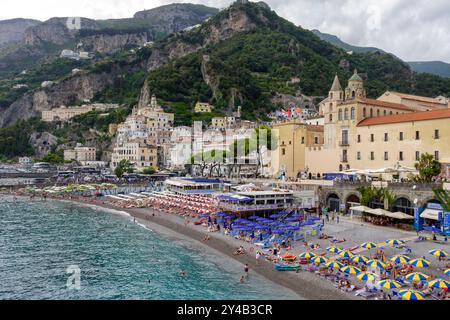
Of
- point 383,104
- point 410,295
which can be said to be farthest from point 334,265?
point 383,104

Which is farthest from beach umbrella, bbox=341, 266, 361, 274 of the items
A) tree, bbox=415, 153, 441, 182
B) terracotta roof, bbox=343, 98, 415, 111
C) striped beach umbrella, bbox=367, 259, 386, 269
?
terracotta roof, bbox=343, 98, 415, 111

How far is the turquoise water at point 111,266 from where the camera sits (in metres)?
24.3

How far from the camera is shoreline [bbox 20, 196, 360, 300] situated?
887 inches

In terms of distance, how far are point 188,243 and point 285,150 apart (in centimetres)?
2677

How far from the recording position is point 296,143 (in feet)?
193

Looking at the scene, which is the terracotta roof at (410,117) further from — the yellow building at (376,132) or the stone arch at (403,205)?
the stone arch at (403,205)

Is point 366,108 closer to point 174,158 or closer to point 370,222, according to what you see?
point 370,222

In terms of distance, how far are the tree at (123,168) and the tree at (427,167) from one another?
74.2 metres

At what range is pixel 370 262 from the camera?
24.4 metres

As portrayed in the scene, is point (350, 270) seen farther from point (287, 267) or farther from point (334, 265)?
point (287, 267)

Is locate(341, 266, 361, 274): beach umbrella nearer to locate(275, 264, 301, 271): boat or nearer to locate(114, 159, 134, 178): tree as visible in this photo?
locate(275, 264, 301, 271): boat

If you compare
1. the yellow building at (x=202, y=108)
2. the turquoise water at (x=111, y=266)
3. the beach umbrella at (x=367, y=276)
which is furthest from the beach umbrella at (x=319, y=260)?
the yellow building at (x=202, y=108)
